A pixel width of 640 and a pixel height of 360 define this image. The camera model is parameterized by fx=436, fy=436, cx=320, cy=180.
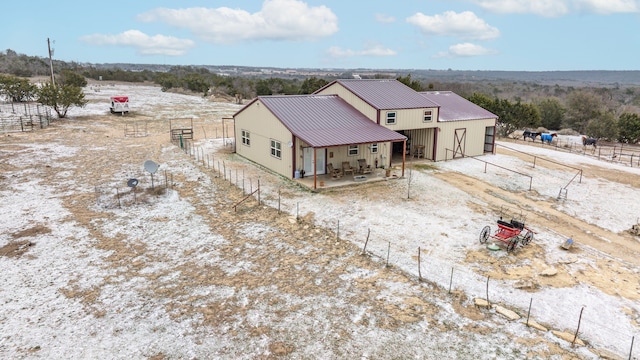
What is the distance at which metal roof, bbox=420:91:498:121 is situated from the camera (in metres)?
30.1

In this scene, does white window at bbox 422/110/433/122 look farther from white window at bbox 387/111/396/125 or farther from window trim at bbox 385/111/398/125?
white window at bbox 387/111/396/125

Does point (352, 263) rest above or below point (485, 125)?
below

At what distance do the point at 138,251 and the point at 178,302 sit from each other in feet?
13.2

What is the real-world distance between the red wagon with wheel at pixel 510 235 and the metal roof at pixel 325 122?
355 inches

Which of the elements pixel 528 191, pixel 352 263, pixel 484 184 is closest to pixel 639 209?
pixel 528 191

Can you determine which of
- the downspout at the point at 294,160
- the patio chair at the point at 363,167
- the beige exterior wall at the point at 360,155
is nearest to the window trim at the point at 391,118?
the beige exterior wall at the point at 360,155

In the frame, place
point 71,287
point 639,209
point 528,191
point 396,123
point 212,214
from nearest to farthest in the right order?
point 71,287 → point 212,214 → point 639,209 → point 528,191 → point 396,123

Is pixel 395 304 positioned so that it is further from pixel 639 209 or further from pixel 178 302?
pixel 639 209

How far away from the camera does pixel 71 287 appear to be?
41.2 ft

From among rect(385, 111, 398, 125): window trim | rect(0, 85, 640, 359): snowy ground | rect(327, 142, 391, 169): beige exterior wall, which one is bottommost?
rect(0, 85, 640, 359): snowy ground

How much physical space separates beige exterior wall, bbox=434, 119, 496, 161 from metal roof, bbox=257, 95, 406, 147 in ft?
18.1

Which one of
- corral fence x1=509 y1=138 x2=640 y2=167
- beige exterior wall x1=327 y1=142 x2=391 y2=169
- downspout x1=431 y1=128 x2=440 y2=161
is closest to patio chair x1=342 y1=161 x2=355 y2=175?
beige exterior wall x1=327 y1=142 x2=391 y2=169

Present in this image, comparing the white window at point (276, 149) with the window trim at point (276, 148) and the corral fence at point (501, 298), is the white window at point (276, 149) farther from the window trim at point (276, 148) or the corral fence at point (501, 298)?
the corral fence at point (501, 298)

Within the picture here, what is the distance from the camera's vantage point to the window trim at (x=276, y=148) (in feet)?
79.8
